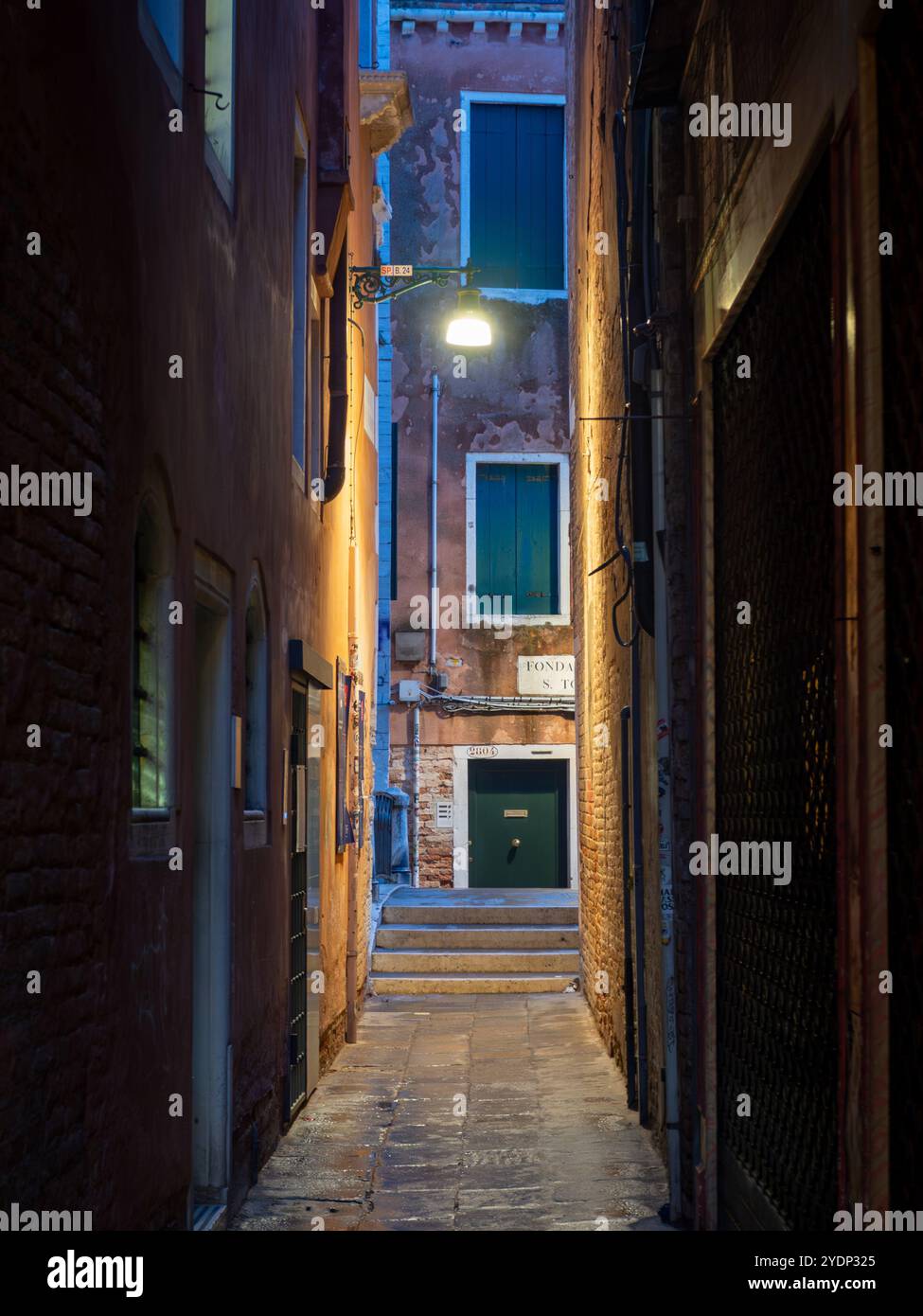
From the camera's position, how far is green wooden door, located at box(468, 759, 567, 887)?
69.2 ft

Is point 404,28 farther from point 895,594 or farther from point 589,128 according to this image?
point 895,594

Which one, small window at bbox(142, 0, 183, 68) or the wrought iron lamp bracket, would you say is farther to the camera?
the wrought iron lamp bracket

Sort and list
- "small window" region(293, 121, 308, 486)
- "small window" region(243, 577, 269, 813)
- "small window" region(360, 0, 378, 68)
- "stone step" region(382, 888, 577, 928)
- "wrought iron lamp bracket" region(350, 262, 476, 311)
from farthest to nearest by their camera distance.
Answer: "stone step" region(382, 888, 577, 928), "small window" region(360, 0, 378, 68), "wrought iron lamp bracket" region(350, 262, 476, 311), "small window" region(293, 121, 308, 486), "small window" region(243, 577, 269, 813)

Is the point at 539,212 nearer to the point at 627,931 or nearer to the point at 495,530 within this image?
the point at 495,530

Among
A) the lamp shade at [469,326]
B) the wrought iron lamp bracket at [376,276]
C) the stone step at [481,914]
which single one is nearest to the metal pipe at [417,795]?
the stone step at [481,914]

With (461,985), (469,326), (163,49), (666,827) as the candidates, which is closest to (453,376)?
(469,326)

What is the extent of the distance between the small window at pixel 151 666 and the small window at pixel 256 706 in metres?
2.34

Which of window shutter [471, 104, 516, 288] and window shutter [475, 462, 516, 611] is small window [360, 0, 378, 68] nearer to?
window shutter [471, 104, 516, 288]

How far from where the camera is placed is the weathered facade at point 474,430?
20.9 meters

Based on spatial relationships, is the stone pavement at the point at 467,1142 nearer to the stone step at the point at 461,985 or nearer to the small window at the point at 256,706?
the small window at the point at 256,706

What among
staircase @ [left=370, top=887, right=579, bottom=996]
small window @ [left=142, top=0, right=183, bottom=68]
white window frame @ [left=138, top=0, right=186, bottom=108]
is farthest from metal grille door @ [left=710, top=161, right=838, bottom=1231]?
staircase @ [left=370, top=887, right=579, bottom=996]

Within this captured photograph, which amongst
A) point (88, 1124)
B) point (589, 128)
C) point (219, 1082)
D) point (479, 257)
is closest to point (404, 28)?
point (479, 257)

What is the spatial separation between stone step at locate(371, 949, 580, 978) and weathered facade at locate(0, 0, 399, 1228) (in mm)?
5208
